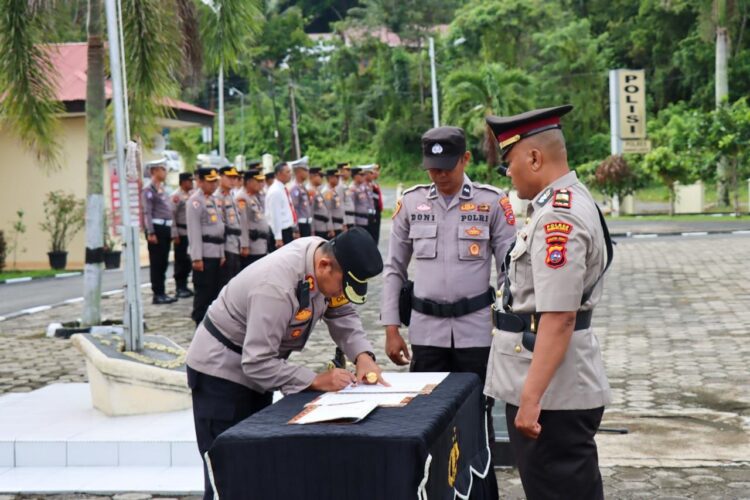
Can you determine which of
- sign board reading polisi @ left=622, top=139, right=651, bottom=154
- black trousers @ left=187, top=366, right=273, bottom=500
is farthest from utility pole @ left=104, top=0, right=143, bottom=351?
sign board reading polisi @ left=622, top=139, right=651, bottom=154

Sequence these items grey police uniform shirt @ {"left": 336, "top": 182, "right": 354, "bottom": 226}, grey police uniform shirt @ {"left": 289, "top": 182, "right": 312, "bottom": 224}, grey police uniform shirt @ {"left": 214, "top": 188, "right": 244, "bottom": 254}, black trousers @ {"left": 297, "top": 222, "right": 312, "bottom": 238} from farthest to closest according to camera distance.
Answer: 1. grey police uniform shirt @ {"left": 336, "top": 182, "right": 354, "bottom": 226}
2. grey police uniform shirt @ {"left": 289, "top": 182, "right": 312, "bottom": 224}
3. black trousers @ {"left": 297, "top": 222, "right": 312, "bottom": 238}
4. grey police uniform shirt @ {"left": 214, "top": 188, "right": 244, "bottom": 254}

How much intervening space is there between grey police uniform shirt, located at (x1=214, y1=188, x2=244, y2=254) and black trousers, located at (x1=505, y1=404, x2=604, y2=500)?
366 inches

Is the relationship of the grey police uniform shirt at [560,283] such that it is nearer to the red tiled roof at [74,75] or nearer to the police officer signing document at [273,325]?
the police officer signing document at [273,325]

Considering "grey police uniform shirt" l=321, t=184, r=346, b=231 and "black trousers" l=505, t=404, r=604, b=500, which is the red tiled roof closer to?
"grey police uniform shirt" l=321, t=184, r=346, b=231

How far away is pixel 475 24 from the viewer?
51094 millimetres

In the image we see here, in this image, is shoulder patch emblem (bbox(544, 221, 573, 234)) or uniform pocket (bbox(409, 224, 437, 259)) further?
uniform pocket (bbox(409, 224, 437, 259))

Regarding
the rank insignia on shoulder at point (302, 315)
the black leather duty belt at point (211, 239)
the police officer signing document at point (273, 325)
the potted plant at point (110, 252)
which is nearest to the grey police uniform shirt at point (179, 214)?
the black leather duty belt at point (211, 239)

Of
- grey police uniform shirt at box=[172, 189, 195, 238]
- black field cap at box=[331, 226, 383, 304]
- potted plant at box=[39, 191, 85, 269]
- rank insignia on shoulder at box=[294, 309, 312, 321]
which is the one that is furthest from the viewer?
potted plant at box=[39, 191, 85, 269]

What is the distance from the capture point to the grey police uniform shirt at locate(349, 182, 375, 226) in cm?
2205

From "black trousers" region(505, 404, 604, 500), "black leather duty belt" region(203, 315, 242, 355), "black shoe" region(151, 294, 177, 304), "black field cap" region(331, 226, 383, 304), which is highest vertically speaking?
"black field cap" region(331, 226, 383, 304)

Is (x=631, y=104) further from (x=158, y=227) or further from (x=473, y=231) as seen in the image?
(x=473, y=231)

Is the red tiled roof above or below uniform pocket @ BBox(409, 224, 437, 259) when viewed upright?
above

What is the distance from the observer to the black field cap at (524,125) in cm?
362

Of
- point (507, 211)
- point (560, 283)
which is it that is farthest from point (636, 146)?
point (560, 283)
